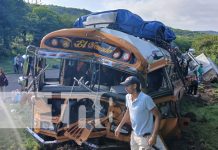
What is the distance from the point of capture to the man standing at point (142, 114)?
4641 mm

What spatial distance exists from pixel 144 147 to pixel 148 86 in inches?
82.4

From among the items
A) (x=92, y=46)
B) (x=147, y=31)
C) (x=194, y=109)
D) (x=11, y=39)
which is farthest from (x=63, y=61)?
(x=11, y=39)

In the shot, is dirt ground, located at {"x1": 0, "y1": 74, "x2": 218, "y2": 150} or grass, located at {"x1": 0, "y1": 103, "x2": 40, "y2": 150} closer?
grass, located at {"x1": 0, "y1": 103, "x2": 40, "y2": 150}

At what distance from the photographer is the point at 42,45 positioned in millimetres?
7340

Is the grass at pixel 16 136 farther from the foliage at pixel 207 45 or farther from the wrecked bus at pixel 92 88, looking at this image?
the foliage at pixel 207 45

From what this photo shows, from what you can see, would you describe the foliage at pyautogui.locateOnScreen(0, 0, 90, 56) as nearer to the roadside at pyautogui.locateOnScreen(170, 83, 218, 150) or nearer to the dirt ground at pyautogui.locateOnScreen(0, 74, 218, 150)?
the roadside at pyautogui.locateOnScreen(170, 83, 218, 150)

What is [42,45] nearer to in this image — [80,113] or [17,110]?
[80,113]

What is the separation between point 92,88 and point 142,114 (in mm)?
2089

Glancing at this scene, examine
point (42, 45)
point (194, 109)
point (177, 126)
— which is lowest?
point (194, 109)

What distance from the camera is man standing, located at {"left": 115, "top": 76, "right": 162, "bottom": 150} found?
4.64 meters

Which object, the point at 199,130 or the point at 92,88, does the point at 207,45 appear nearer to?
the point at 199,130

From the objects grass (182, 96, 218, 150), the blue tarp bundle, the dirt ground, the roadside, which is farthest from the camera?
the blue tarp bundle

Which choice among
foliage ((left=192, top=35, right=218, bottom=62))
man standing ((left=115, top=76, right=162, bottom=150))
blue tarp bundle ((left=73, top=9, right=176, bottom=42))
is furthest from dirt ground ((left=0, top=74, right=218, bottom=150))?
foliage ((left=192, top=35, right=218, bottom=62))

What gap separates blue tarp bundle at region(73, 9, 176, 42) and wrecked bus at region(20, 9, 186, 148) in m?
1.95
